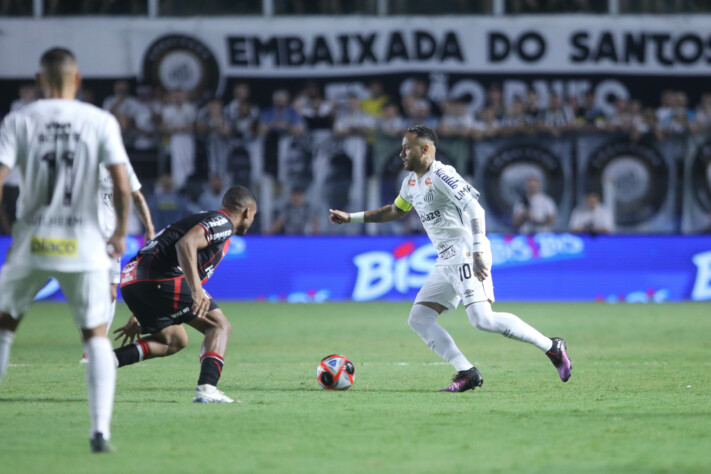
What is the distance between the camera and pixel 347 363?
8930 mm

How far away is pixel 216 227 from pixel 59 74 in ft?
7.44

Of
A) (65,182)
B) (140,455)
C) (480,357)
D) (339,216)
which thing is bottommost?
(480,357)

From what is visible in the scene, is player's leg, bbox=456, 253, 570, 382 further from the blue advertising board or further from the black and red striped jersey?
the blue advertising board

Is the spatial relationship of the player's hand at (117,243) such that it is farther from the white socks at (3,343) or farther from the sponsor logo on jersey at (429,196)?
the sponsor logo on jersey at (429,196)

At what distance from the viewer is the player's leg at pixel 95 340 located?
5.71 m

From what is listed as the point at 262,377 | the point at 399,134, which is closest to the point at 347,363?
the point at 262,377

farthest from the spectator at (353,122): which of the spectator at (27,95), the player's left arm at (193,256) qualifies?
the player's left arm at (193,256)

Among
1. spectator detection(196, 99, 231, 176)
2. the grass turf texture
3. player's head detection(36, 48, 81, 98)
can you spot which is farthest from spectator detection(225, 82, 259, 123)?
player's head detection(36, 48, 81, 98)

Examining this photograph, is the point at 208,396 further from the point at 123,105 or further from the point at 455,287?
the point at 123,105

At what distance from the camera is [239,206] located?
808 cm

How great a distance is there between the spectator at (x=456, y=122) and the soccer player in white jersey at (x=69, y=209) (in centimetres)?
1713

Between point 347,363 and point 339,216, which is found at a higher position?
point 339,216

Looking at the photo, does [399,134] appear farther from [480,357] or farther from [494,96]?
[480,357]

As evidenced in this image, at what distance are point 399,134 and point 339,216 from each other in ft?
43.2
